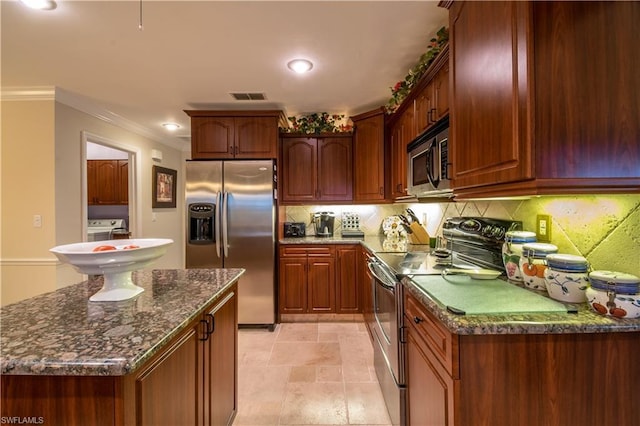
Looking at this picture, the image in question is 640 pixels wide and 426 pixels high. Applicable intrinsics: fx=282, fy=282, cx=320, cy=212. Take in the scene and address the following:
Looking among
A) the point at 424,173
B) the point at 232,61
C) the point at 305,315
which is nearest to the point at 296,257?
the point at 305,315

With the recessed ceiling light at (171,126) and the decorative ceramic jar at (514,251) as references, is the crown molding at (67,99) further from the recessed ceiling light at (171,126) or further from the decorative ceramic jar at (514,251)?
the decorative ceramic jar at (514,251)

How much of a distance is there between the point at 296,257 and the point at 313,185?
3.17 ft

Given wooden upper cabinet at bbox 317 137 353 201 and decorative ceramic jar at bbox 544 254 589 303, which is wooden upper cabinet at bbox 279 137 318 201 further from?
decorative ceramic jar at bbox 544 254 589 303

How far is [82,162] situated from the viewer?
3115mm

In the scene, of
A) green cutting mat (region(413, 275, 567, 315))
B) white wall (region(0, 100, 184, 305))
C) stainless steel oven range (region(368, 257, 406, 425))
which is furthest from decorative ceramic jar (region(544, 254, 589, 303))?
white wall (region(0, 100, 184, 305))

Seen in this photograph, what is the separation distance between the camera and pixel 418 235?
9.94ft

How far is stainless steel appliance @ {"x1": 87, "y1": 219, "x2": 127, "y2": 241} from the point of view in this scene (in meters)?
5.06

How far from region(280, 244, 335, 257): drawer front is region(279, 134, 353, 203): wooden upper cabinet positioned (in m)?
0.65

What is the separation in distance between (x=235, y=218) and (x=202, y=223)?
1.24 feet


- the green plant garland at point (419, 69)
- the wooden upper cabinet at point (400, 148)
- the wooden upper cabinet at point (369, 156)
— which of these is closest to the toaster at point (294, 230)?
the wooden upper cabinet at point (369, 156)

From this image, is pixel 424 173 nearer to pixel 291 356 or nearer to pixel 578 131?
pixel 578 131

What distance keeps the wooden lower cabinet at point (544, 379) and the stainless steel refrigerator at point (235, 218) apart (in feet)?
8.22

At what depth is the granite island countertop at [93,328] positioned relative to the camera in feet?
2.48

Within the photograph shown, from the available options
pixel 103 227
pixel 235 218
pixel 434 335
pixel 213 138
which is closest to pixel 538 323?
pixel 434 335
